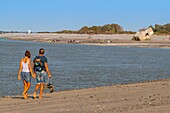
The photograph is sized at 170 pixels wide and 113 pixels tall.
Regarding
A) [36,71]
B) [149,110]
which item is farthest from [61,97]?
[149,110]

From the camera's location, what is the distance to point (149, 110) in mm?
10906

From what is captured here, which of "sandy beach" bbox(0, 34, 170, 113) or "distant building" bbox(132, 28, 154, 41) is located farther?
"distant building" bbox(132, 28, 154, 41)

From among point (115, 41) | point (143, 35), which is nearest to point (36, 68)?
point (143, 35)

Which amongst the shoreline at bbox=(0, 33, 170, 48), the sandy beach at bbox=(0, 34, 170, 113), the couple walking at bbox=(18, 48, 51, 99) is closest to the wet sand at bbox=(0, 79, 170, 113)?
the sandy beach at bbox=(0, 34, 170, 113)

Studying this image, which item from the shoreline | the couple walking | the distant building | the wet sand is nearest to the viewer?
the wet sand

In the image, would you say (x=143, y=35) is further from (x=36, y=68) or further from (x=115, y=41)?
(x=36, y=68)

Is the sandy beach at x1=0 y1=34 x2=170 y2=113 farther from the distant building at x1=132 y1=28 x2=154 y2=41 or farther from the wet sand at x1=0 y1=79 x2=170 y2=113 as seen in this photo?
the distant building at x1=132 y1=28 x2=154 y2=41

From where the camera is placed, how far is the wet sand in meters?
11.4

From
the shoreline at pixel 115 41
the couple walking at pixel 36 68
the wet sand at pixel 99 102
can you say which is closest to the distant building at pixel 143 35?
the shoreline at pixel 115 41

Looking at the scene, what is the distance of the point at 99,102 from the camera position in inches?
508

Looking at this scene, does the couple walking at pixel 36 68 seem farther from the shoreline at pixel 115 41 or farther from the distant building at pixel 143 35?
the distant building at pixel 143 35

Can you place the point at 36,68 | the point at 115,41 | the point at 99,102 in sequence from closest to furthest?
the point at 99,102 < the point at 36,68 < the point at 115,41

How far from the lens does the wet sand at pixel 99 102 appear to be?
1138 centimetres

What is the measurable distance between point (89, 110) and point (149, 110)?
1570mm
